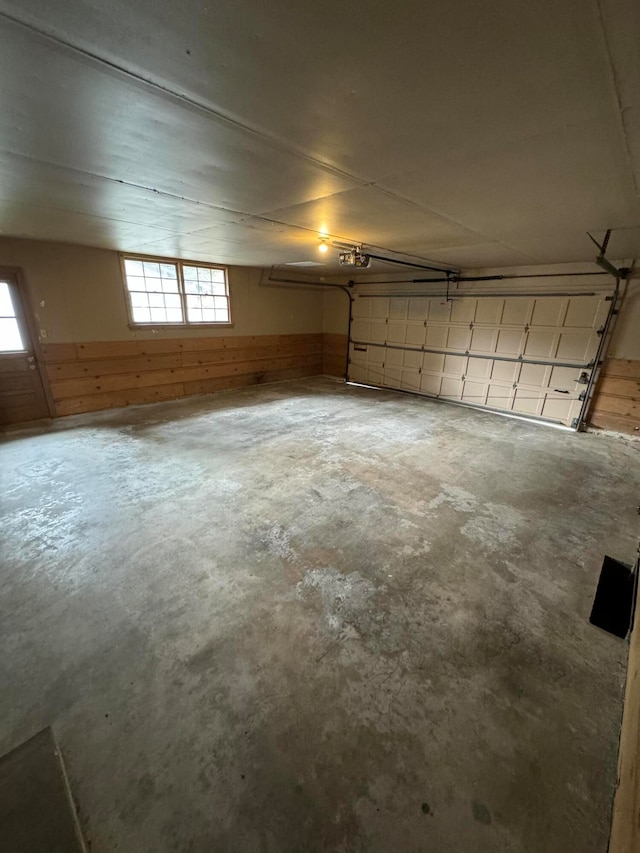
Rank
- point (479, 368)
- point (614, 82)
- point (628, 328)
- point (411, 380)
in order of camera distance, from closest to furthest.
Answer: point (614, 82), point (628, 328), point (479, 368), point (411, 380)

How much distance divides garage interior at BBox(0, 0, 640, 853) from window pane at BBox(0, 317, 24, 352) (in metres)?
0.03

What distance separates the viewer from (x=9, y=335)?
432 cm

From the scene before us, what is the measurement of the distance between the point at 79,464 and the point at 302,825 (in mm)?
3632

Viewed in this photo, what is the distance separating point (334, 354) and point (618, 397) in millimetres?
5518

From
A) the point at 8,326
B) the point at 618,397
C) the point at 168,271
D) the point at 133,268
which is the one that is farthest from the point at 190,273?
the point at 618,397

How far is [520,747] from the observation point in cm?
134

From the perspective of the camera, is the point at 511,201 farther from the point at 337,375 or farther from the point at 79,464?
the point at 337,375

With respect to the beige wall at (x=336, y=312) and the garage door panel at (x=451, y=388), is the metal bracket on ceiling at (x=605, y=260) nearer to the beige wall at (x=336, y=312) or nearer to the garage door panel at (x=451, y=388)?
the garage door panel at (x=451, y=388)

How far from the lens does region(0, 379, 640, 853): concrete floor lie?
3.82ft

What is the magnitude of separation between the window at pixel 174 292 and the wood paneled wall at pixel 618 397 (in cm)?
637

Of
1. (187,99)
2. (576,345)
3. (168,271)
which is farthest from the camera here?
(168,271)

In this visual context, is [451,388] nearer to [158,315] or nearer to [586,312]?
[586,312]

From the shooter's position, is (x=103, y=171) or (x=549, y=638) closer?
(x=549, y=638)

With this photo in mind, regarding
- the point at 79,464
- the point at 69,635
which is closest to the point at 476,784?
the point at 69,635
